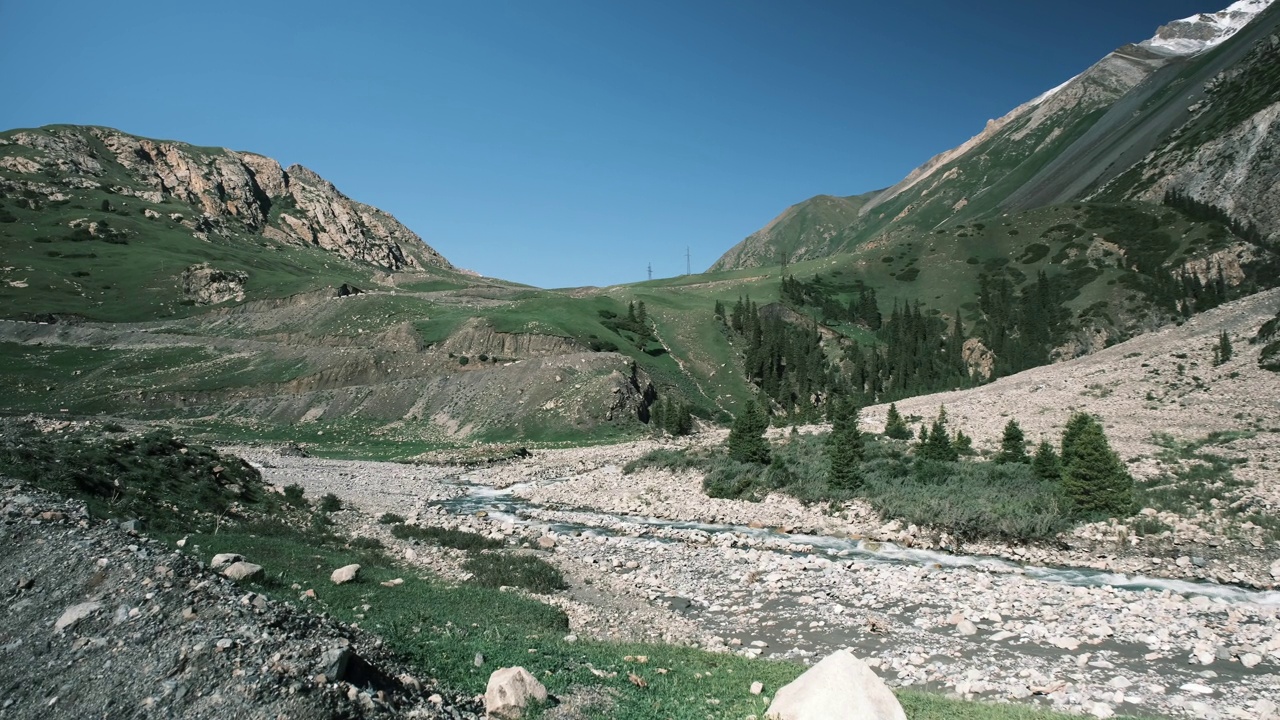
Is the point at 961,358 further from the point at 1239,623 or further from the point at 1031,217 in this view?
the point at 1239,623

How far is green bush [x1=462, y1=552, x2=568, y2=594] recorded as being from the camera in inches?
790

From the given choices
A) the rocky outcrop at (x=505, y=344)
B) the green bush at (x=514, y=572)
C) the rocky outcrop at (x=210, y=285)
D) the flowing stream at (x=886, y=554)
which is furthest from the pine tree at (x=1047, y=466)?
the rocky outcrop at (x=210, y=285)

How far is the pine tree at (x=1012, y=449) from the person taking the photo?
39.1 meters

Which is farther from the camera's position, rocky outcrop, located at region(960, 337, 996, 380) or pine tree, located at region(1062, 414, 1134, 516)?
rocky outcrop, located at region(960, 337, 996, 380)

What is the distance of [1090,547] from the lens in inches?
1028

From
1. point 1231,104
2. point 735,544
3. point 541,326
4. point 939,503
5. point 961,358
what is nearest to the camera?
point 735,544

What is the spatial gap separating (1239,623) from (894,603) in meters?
8.86

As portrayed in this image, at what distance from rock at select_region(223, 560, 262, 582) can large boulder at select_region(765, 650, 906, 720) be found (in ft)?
36.4

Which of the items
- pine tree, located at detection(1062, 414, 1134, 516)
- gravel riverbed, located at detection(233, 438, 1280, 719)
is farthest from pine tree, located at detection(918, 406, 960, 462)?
gravel riverbed, located at detection(233, 438, 1280, 719)

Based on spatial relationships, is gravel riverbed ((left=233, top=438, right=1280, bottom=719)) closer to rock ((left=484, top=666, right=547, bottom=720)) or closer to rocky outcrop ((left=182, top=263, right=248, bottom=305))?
rock ((left=484, top=666, right=547, bottom=720))

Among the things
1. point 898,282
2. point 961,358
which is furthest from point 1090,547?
point 898,282

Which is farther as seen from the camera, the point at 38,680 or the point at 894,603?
the point at 894,603

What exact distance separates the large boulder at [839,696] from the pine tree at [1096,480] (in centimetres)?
2555

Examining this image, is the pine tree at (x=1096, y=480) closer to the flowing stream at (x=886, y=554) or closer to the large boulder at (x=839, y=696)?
the flowing stream at (x=886, y=554)
